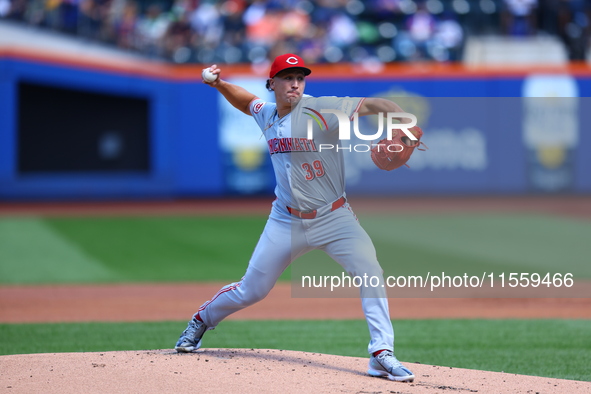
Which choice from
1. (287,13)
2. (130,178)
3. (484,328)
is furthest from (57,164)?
(484,328)

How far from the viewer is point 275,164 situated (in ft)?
16.4

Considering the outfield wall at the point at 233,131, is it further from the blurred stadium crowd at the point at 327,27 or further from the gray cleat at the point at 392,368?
the gray cleat at the point at 392,368

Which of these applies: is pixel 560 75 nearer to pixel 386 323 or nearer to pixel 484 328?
pixel 484 328

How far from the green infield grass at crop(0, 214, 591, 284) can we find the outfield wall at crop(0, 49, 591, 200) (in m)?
2.54

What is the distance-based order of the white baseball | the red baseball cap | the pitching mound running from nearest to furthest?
the pitching mound → the red baseball cap → the white baseball

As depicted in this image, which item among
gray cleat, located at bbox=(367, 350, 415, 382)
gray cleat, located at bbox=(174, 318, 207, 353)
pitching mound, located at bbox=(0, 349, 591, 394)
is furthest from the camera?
gray cleat, located at bbox=(174, 318, 207, 353)

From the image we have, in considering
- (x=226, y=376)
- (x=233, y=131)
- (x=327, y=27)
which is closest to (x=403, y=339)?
(x=226, y=376)

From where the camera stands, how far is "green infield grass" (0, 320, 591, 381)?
5770 mm

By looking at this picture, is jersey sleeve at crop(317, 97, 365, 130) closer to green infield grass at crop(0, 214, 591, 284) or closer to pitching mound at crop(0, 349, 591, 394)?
pitching mound at crop(0, 349, 591, 394)

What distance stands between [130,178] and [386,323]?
15.5 metres

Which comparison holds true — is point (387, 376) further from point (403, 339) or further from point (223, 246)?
point (223, 246)

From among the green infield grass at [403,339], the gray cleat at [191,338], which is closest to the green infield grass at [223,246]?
the green infield grass at [403,339]

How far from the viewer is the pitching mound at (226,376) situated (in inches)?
173

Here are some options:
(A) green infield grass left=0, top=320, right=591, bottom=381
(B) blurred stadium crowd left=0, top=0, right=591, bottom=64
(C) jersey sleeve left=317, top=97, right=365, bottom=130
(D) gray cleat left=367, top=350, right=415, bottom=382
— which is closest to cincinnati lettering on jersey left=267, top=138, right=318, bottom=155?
(C) jersey sleeve left=317, top=97, right=365, bottom=130
